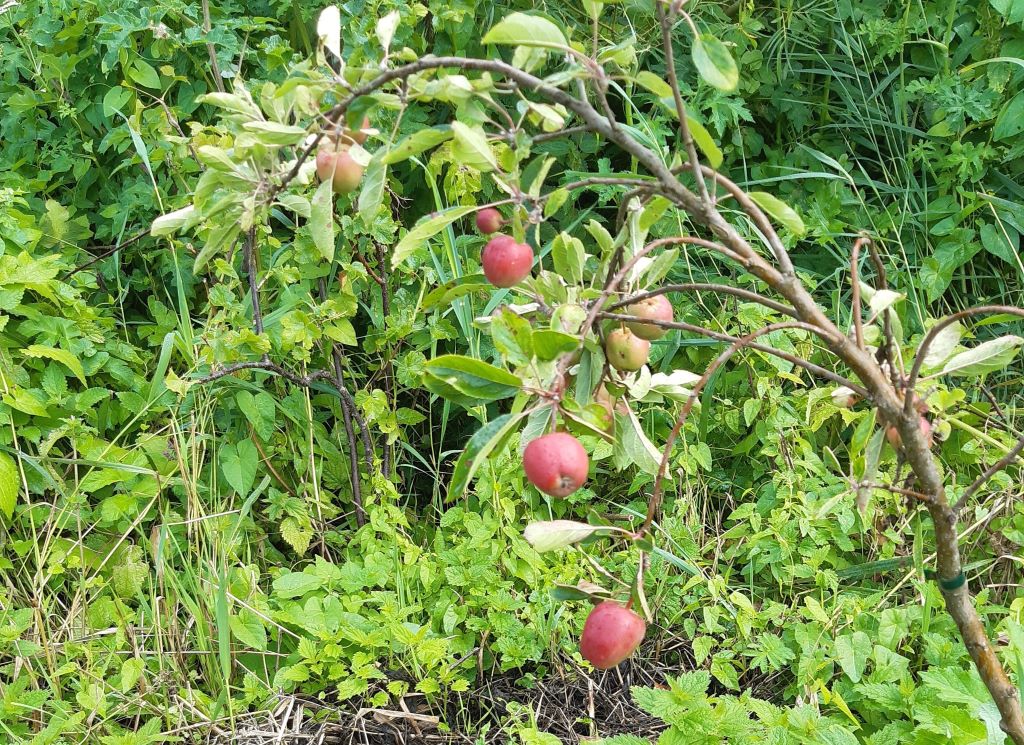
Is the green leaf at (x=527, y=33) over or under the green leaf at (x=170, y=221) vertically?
over

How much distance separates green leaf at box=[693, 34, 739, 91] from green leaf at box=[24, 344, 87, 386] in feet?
5.41

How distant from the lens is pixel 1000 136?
2.19 m

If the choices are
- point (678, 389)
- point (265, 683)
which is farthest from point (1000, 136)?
point (265, 683)

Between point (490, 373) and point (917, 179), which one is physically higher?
point (490, 373)

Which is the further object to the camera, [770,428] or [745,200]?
[770,428]

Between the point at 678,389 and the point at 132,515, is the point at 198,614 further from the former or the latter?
the point at 678,389

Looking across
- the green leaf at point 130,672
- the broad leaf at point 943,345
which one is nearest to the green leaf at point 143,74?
the green leaf at point 130,672

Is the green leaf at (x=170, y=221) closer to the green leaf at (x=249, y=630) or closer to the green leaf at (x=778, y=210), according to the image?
the green leaf at (x=778, y=210)

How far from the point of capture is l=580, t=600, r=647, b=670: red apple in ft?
2.84

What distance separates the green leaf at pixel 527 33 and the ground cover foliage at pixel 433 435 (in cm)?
57

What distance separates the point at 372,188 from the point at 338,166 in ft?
0.19

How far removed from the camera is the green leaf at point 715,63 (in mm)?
779

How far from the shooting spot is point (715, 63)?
2.57 ft

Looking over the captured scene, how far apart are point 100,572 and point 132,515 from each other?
13 centimetres
